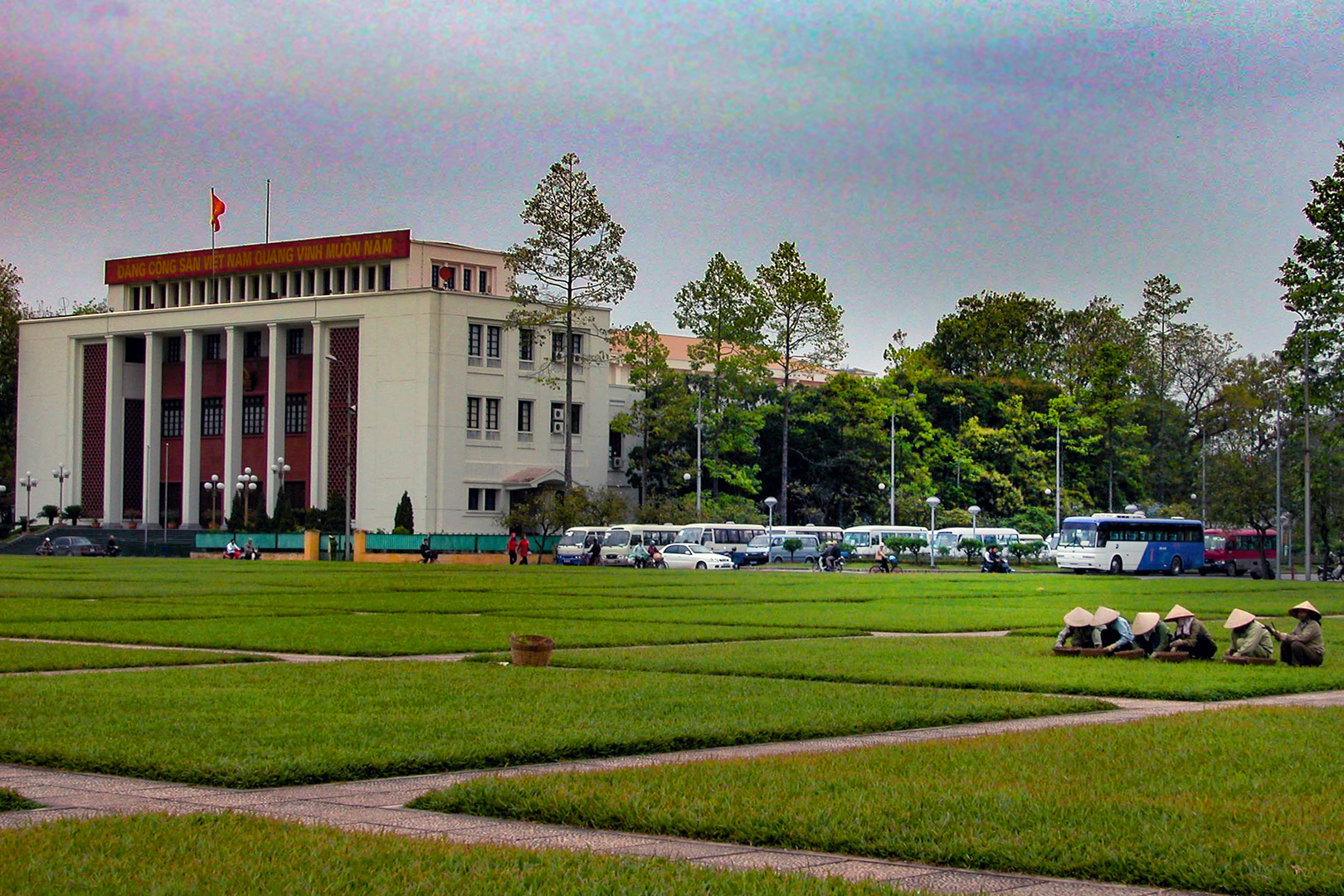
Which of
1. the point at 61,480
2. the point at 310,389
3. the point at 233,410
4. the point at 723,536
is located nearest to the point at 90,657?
the point at 723,536

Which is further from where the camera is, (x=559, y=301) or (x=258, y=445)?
(x=258, y=445)

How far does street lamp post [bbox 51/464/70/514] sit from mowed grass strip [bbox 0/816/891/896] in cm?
9725

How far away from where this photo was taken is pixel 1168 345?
4478 inches

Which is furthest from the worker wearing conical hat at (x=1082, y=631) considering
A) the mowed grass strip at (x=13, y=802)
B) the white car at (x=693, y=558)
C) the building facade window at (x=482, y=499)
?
the building facade window at (x=482, y=499)

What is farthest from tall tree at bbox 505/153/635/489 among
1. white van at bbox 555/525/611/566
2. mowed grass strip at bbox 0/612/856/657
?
mowed grass strip at bbox 0/612/856/657

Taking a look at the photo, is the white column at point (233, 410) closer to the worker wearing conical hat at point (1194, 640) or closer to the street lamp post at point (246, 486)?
the street lamp post at point (246, 486)

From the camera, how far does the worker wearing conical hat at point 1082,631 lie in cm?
2306

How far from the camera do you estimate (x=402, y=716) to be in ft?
48.1

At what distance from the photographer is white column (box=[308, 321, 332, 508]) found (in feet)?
317

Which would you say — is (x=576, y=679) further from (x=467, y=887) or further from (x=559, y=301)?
(x=559, y=301)

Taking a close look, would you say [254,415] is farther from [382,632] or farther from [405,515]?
[382,632]

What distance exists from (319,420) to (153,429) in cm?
1440

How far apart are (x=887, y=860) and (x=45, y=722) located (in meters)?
8.34

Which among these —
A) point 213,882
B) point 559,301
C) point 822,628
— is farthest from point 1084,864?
point 559,301
